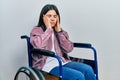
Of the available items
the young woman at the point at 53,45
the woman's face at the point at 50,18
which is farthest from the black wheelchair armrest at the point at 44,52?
the woman's face at the point at 50,18

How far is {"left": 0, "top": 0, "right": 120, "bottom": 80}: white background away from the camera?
2117mm

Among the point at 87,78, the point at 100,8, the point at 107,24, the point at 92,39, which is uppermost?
the point at 100,8

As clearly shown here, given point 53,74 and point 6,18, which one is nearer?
point 53,74

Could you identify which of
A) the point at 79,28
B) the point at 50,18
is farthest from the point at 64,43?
the point at 79,28

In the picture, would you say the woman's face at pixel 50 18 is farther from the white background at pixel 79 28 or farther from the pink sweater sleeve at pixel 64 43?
the white background at pixel 79 28

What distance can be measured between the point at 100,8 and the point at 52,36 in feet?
2.10

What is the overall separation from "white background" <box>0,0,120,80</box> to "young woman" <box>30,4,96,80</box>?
30 centimetres

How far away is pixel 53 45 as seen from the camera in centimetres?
193

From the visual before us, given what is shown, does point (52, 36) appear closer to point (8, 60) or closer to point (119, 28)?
point (8, 60)

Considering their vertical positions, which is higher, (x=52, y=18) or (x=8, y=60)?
(x=52, y=18)

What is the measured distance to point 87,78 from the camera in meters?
1.81

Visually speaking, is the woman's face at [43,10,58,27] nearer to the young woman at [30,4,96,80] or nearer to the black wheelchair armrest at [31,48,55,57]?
the young woman at [30,4,96,80]

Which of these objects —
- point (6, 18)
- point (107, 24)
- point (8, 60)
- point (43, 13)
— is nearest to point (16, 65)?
point (8, 60)

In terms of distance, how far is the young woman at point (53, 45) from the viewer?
5.59ft
